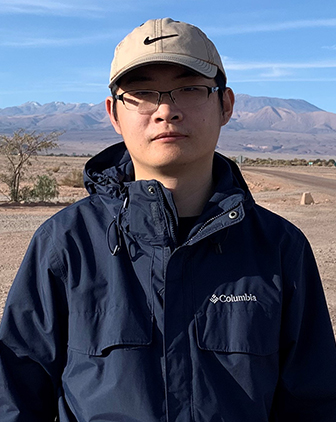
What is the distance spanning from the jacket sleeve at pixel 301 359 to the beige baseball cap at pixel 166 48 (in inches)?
24.9

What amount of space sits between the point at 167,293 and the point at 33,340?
0.41 meters

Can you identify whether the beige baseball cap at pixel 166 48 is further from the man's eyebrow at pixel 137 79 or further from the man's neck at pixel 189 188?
the man's neck at pixel 189 188

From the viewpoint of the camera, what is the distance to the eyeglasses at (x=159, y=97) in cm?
193

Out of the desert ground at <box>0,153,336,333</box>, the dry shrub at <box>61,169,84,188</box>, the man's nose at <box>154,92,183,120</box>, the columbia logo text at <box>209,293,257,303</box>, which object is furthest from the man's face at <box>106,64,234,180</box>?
the dry shrub at <box>61,169,84,188</box>

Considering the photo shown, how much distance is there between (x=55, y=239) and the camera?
1825 mm

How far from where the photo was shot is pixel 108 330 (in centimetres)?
174

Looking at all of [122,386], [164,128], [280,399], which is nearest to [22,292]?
[122,386]

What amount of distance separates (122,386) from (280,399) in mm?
531

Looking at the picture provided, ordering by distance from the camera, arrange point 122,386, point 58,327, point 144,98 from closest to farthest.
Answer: point 122,386 < point 58,327 < point 144,98

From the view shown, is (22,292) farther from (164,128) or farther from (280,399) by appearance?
(280,399)

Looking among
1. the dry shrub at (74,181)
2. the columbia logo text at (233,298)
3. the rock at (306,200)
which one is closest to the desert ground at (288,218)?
the rock at (306,200)

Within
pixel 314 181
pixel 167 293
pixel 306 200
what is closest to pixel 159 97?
pixel 167 293

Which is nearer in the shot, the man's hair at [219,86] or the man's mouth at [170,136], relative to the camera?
the man's mouth at [170,136]

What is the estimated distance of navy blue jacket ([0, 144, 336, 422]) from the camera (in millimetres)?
1698
